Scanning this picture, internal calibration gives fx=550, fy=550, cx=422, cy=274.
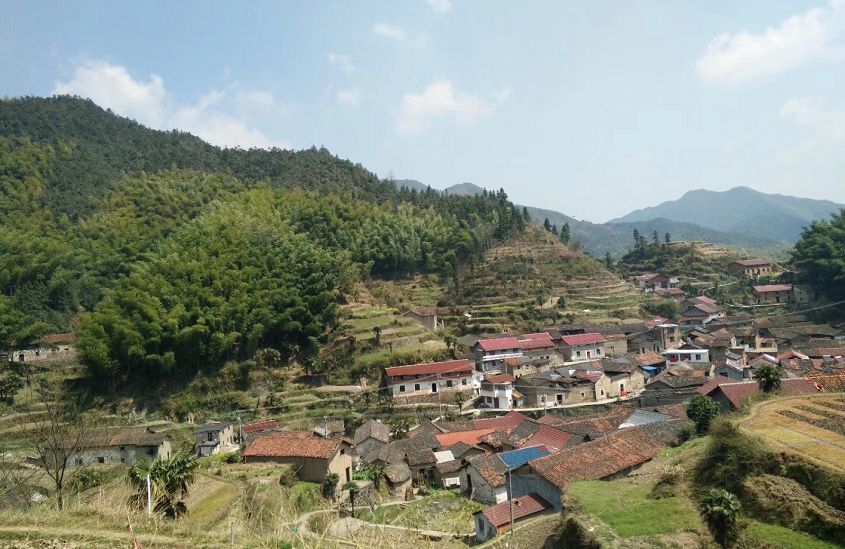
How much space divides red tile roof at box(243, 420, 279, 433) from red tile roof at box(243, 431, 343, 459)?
658 cm

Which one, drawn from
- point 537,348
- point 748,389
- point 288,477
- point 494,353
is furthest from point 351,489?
point 537,348

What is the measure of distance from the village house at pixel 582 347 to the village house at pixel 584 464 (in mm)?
21168

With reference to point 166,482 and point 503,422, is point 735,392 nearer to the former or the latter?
point 503,422

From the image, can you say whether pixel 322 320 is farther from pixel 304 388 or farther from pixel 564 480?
pixel 564 480

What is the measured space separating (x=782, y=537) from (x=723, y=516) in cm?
86

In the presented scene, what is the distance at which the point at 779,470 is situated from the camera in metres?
9.29

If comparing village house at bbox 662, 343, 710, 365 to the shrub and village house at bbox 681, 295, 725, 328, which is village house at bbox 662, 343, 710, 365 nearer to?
village house at bbox 681, 295, 725, 328

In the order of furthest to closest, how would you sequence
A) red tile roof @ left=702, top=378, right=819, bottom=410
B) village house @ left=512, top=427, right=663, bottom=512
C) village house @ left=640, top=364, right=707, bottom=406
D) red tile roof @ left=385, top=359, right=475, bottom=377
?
red tile roof @ left=385, top=359, right=475, bottom=377 → village house @ left=640, top=364, right=707, bottom=406 → red tile roof @ left=702, top=378, right=819, bottom=410 → village house @ left=512, top=427, right=663, bottom=512

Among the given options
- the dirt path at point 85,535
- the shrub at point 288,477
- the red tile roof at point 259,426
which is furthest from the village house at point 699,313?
the dirt path at point 85,535

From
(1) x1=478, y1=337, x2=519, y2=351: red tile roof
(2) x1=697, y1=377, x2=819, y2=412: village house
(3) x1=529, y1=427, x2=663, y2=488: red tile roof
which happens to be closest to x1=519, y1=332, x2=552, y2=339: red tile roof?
(1) x1=478, y1=337, x2=519, y2=351: red tile roof

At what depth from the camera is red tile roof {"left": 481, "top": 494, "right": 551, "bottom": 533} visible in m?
13.2

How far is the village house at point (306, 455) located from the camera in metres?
18.2

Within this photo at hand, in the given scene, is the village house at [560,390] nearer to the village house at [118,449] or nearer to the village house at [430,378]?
the village house at [430,378]

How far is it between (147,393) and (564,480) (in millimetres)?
25159
